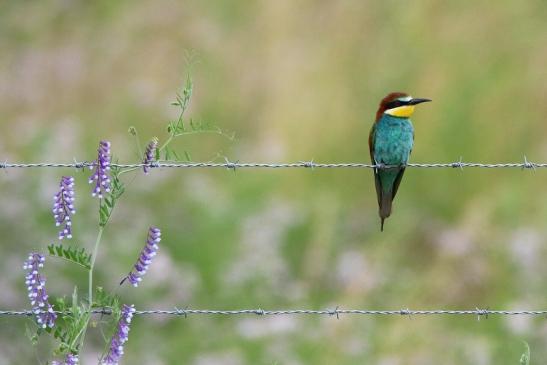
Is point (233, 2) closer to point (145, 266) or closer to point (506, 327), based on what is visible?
point (506, 327)

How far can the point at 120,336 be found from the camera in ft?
11.0

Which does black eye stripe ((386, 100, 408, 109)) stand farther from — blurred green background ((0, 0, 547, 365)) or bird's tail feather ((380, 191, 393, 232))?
blurred green background ((0, 0, 547, 365))

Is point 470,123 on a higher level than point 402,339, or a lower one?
higher

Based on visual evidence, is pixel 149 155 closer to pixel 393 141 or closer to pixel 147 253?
pixel 147 253

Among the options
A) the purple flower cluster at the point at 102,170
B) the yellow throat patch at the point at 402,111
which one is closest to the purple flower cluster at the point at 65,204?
the purple flower cluster at the point at 102,170

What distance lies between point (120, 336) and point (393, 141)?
6.68ft

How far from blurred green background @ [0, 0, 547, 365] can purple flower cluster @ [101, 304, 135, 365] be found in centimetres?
241

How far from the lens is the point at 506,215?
24.0ft

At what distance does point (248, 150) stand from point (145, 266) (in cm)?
545

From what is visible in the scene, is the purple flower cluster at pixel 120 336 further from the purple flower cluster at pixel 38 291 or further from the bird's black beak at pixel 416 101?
the bird's black beak at pixel 416 101

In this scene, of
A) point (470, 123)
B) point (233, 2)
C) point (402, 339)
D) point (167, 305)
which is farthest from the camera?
point (233, 2)

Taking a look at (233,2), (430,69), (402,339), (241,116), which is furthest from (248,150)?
(402,339)

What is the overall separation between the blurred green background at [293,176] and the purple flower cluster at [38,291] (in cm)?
245

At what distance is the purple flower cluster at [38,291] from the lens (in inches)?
131
